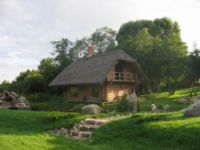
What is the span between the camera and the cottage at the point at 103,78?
31.9m

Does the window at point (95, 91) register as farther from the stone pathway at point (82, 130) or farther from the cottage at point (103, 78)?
the stone pathway at point (82, 130)

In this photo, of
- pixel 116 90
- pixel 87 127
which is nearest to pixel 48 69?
pixel 116 90

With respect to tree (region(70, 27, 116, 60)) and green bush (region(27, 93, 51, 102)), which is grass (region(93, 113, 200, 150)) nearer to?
green bush (region(27, 93, 51, 102))

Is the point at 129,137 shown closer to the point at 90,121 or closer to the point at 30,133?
the point at 90,121

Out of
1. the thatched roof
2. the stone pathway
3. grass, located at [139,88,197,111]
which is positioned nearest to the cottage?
the thatched roof

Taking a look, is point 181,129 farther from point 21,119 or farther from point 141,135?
point 21,119

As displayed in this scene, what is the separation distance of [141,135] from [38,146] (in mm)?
3943

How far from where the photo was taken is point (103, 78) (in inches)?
1177

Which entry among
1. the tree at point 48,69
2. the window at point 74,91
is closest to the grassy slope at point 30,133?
the window at point 74,91

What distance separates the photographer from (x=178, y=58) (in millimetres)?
35969

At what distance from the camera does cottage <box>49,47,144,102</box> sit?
1254 inches

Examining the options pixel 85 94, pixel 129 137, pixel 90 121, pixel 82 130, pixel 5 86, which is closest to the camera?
pixel 129 137

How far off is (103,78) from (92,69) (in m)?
4.37

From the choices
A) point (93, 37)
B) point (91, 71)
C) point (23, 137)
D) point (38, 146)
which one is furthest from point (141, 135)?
point (93, 37)
